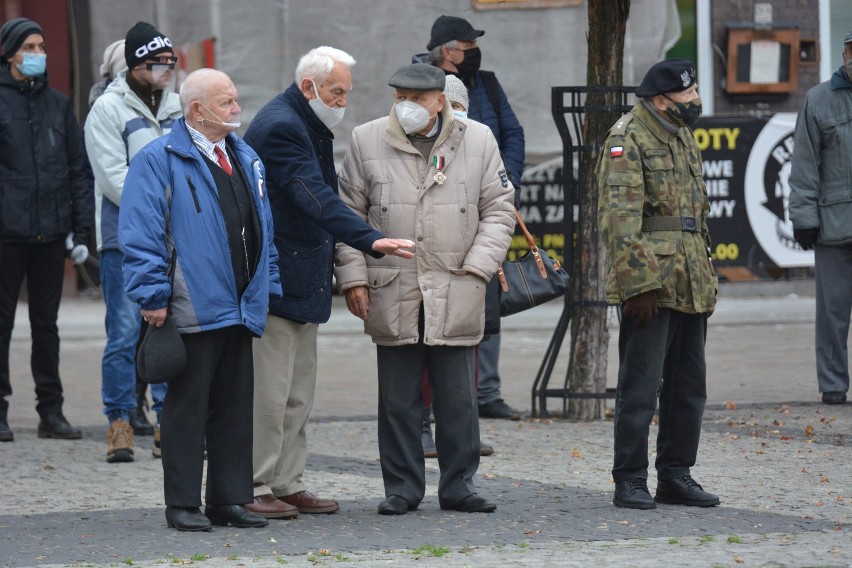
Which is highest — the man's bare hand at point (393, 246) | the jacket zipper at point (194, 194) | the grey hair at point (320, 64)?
the grey hair at point (320, 64)

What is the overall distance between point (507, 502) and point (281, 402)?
1050mm

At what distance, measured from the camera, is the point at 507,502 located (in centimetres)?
691

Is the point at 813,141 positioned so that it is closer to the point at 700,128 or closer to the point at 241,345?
the point at 241,345

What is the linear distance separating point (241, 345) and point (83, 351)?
7662 mm

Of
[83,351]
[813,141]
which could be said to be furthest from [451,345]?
[83,351]

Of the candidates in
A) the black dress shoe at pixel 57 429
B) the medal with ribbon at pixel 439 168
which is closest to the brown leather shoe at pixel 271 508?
the medal with ribbon at pixel 439 168

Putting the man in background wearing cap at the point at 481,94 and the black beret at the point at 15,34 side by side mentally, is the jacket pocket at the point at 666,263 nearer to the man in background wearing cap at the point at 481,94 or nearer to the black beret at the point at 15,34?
the man in background wearing cap at the point at 481,94

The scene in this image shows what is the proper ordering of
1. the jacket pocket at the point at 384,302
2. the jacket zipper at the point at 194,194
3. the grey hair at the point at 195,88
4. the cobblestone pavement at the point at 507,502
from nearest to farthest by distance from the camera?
the cobblestone pavement at the point at 507,502 → the jacket zipper at the point at 194,194 → the grey hair at the point at 195,88 → the jacket pocket at the point at 384,302

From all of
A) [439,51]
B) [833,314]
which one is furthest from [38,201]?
[833,314]

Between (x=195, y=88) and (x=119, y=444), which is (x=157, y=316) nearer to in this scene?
(x=195, y=88)

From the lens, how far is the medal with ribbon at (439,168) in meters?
6.74

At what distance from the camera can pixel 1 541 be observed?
6.20m

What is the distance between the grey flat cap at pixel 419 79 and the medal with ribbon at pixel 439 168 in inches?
11.1

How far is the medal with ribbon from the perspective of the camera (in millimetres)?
6738
